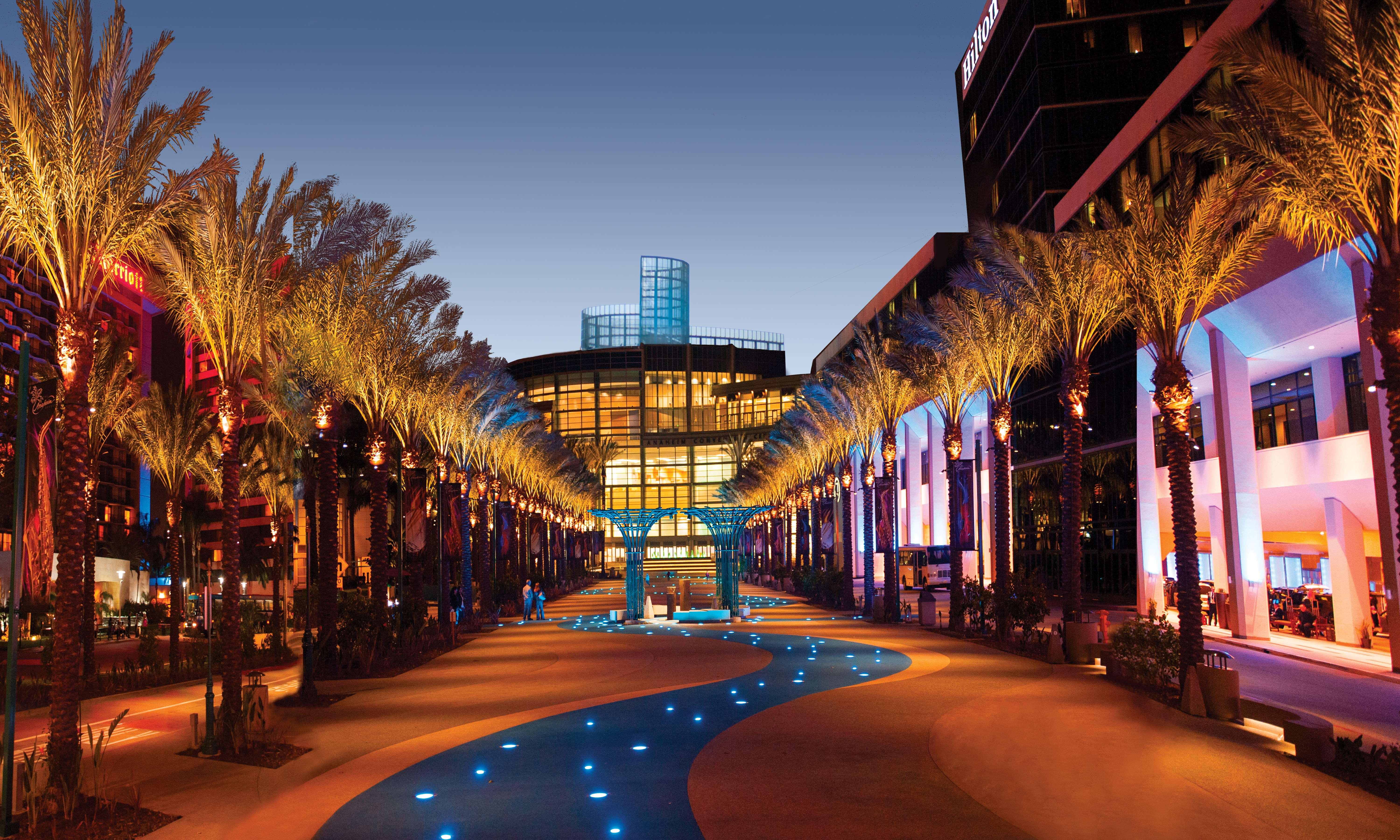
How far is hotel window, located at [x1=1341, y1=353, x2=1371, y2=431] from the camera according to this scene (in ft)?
88.7

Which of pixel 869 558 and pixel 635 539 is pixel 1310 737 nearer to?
pixel 869 558

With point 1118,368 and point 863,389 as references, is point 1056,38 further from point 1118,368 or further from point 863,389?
point 863,389

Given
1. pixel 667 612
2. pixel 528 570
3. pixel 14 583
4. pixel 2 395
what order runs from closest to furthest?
pixel 14 583, pixel 2 395, pixel 667 612, pixel 528 570

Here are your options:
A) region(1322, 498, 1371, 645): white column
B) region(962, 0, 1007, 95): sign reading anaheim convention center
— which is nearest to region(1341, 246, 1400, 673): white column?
region(1322, 498, 1371, 645): white column

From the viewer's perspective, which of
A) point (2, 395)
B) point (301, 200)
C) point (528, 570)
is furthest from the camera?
point (528, 570)

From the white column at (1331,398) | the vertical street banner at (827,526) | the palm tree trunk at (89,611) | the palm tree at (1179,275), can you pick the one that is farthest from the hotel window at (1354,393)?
the palm tree trunk at (89,611)

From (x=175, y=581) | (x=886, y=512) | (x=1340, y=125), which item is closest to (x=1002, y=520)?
(x=886, y=512)

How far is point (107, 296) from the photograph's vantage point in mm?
90250

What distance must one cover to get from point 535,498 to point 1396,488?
49.1m

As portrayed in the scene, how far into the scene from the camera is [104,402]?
24.7m

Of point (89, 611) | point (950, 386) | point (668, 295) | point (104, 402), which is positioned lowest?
point (89, 611)

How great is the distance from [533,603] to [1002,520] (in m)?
19.8

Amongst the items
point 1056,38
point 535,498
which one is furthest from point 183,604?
point 1056,38

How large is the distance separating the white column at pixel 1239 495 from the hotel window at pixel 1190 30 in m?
34.8
